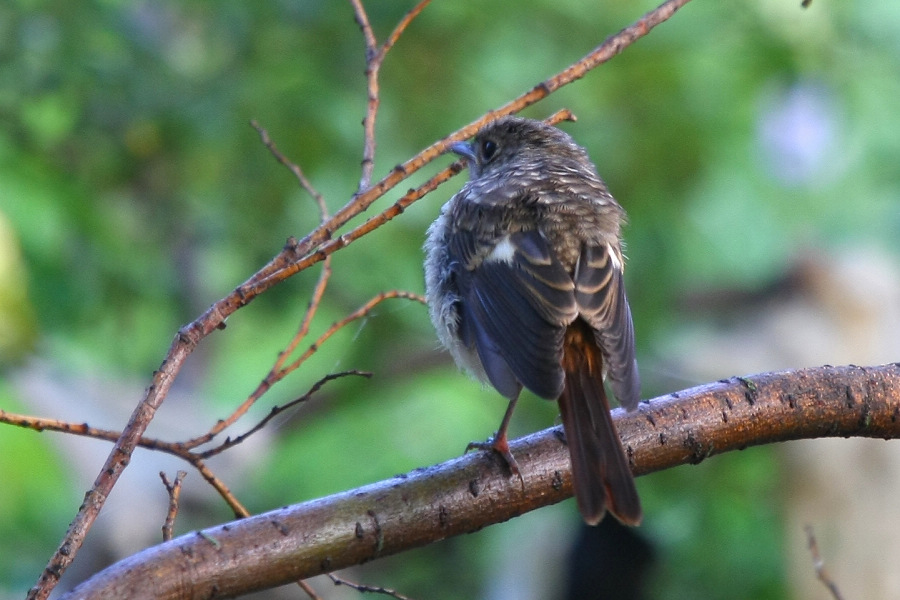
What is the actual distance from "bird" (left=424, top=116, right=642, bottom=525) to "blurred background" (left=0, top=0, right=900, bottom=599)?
5.41ft

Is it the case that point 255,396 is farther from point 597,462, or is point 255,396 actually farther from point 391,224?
point 391,224

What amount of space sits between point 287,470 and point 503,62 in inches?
101

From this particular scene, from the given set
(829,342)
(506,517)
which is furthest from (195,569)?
(829,342)

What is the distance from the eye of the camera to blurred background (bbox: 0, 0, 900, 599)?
464cm

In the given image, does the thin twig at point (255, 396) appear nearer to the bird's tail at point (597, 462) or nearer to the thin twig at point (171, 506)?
the thin twig at point (171, 506)

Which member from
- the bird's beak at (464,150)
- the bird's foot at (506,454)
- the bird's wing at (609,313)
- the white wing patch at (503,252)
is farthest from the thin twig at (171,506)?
the bird's beak at (464,150)

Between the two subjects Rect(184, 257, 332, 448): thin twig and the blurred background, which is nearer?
Rect(184, 257, 332, 448): thin twig

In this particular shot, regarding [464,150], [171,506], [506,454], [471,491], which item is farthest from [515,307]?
[464,150]

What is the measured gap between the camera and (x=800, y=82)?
17.8ft

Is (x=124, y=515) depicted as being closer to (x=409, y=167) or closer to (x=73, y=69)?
(x=73, y=69)

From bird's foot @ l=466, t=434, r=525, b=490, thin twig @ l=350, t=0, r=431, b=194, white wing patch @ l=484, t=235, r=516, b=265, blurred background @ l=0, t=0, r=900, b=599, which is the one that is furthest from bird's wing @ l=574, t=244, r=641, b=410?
blurred background @ l=0, t=0, r=900, b=599

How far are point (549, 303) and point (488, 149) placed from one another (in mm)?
1280

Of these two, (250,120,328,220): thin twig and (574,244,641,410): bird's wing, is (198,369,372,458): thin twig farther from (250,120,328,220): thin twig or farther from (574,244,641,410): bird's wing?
(574,244,641,410): bird's wing

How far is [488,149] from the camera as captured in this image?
→ 3.87 m
